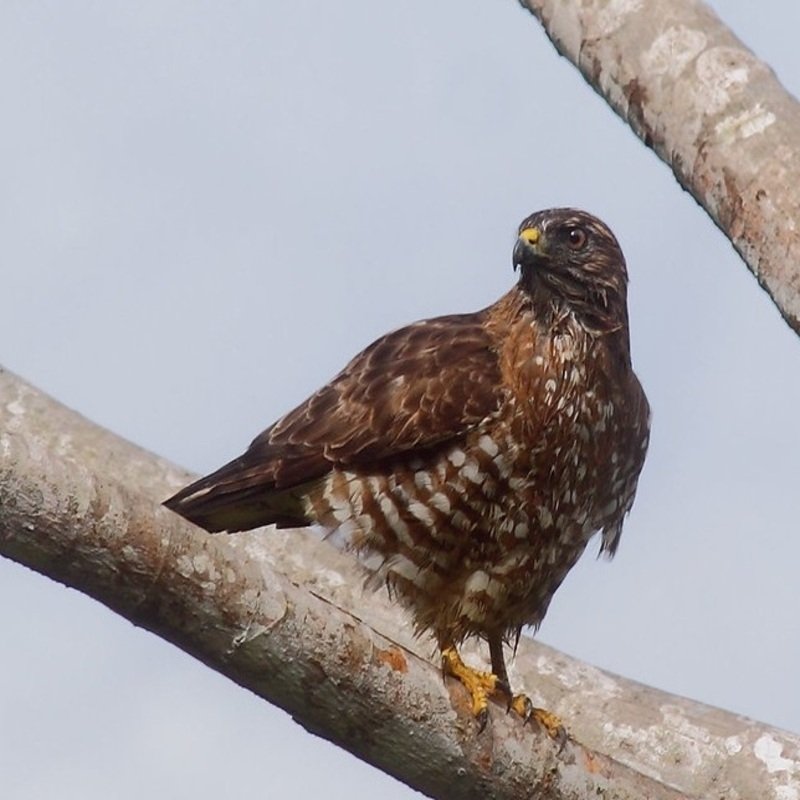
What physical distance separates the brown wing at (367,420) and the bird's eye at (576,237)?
0.45 metres

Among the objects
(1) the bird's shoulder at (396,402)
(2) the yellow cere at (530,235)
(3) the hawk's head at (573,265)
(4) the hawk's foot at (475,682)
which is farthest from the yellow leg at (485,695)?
(2) the yellow cere at (530,235)

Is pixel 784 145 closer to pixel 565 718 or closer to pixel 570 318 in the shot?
pixel 570 318

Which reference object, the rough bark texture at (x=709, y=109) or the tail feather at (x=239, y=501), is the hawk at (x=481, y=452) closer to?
the tail feather at (x=239, y=501)

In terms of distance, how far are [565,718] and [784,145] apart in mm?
2560

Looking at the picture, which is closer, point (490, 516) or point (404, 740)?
point (404, 740)

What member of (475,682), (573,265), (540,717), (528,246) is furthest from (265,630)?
(573,265)

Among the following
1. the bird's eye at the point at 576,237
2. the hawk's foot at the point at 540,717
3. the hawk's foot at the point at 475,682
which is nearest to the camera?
the hawk's foot at the point at 475,682

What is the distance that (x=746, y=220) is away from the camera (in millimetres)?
5527

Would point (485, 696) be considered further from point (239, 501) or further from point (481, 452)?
point (239, 501)

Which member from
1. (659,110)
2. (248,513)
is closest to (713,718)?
(248,513)

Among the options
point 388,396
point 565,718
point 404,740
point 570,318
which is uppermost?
point 570,318

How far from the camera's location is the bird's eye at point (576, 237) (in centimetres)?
659

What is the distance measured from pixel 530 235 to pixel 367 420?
87cm

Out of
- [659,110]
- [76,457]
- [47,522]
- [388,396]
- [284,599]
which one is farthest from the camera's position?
[76,457]
